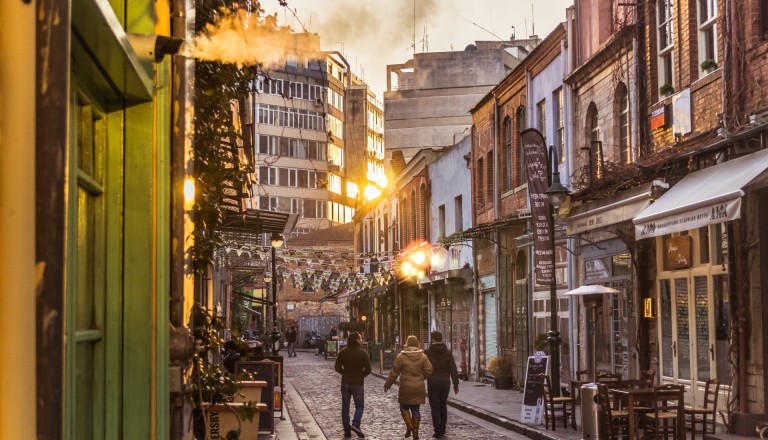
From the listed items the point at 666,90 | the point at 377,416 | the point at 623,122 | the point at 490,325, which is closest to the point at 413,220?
the point at 490,325

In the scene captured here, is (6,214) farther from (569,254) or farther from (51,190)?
(569,254)

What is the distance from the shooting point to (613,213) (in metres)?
17.9

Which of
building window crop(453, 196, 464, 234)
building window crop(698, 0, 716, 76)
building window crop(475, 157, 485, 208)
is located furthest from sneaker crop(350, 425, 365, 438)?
building window crop(453, 196, 464, 234)

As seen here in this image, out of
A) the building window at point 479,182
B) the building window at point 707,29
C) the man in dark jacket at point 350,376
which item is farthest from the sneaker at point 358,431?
the building window at point 479,182

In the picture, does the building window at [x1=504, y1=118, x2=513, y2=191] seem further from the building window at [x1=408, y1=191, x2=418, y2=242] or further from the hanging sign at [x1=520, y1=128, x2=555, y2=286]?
the building window at [x1=408, y1=191, x2=418, y2=242]

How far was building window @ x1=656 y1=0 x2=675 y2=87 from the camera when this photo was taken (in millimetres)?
18766

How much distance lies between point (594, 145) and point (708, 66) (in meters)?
6.67

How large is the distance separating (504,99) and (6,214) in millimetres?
29437

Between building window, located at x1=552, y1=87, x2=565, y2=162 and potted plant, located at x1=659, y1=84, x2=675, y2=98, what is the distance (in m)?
6.25

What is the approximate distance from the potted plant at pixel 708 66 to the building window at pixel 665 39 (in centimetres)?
200

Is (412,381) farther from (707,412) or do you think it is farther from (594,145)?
(594,145)

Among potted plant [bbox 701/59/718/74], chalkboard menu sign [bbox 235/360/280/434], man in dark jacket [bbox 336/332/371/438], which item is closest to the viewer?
potted plant [bbox 701/59/718/74]

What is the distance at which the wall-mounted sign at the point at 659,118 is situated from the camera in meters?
18.5

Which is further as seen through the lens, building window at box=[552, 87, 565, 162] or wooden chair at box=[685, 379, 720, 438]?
building window at box=[552, 87, 565, 162]
